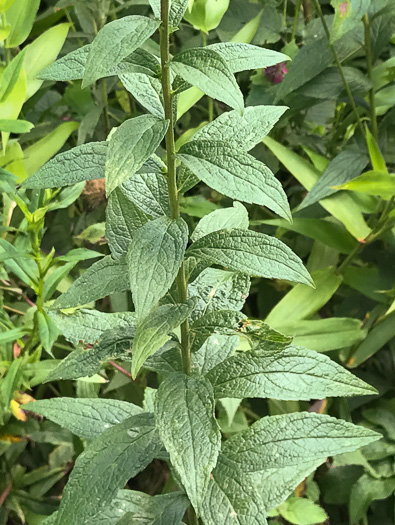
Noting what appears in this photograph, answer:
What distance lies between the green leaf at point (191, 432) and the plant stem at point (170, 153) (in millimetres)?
48

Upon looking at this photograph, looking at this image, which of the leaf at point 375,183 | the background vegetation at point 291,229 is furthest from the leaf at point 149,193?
the leaf at point 375,183

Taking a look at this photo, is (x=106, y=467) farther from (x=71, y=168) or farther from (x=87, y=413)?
(x=71, y=168)

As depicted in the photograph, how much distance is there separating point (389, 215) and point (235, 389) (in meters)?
0.47

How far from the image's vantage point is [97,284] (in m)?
0.43

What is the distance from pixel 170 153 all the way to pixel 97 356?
0.18 metres

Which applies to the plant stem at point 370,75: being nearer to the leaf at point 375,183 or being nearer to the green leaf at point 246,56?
the leaf at point 375,183

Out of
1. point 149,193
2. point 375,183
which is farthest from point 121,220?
point 375,183

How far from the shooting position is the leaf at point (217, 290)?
0.51 metres

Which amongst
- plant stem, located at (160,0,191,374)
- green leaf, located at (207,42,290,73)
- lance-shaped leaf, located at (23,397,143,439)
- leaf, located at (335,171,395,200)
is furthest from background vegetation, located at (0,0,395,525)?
green leaf, located at (207,42,290,73)

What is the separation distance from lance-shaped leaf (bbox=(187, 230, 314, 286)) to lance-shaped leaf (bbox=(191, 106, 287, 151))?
0.25ft

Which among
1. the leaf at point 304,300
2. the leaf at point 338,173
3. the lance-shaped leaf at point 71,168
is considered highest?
the lance-shaped leaf at point 71,168

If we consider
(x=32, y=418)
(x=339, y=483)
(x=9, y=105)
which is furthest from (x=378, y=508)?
(x=9, y=105)

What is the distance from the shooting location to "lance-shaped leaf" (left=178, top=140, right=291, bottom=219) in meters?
0.36

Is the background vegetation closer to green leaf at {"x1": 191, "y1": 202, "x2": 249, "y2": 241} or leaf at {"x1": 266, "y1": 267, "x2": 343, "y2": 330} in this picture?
leaf at {"x1": 266, "y1": 267, "x2": 343, "y2": 330}
